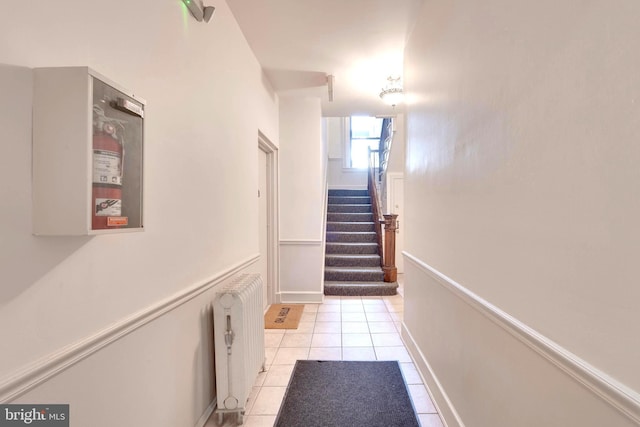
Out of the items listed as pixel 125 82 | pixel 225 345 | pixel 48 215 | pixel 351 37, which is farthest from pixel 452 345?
pixel 351 37

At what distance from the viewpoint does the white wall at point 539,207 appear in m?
0.69

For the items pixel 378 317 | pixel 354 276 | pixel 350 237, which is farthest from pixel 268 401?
pixel 350 237

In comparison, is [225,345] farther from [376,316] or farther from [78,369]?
[376,316]

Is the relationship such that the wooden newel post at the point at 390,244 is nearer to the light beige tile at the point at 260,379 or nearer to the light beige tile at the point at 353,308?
the light beige tile at the point at 353,308

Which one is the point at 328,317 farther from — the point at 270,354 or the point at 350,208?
the point at 350,208

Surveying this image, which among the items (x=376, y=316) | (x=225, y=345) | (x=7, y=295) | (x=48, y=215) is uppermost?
(x=48, y=215)

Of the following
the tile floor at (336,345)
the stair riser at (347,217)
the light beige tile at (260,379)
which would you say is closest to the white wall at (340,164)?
the stair riser at (347,217)

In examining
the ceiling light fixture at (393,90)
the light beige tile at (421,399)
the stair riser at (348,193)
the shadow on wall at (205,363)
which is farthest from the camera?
the stair riser at (348,193)

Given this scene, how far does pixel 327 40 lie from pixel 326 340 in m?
2.65

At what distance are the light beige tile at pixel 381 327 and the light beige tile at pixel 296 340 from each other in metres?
0.65

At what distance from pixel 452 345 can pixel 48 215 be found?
1.81m

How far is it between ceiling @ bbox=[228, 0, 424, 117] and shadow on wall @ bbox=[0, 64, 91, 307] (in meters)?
1.78

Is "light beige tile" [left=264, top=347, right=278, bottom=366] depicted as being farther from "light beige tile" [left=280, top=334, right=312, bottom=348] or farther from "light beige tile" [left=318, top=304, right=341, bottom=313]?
"light beige tile" [left=318, top=304, right=341, bottom=313]

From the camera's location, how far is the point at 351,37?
2611 millimetres
